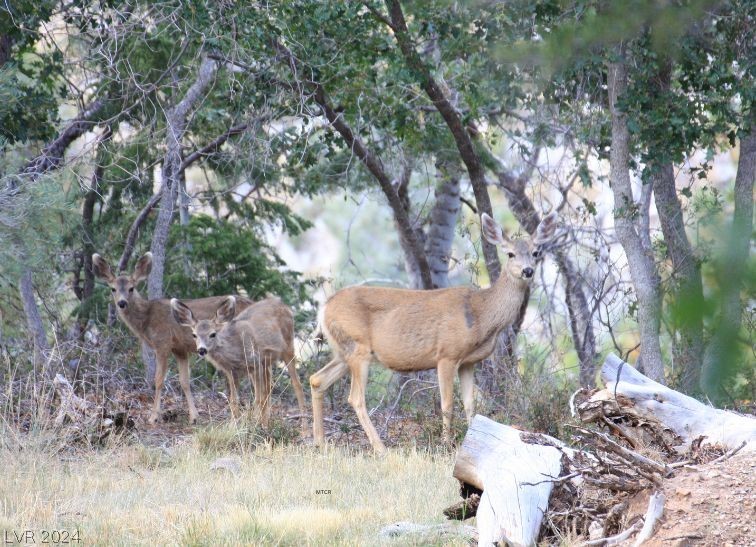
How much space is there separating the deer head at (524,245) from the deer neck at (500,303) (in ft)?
0.36

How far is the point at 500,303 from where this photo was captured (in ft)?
36.2

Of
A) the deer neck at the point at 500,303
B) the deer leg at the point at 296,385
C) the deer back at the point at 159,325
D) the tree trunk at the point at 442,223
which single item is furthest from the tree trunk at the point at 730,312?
the tree trunk at the point at 442,223

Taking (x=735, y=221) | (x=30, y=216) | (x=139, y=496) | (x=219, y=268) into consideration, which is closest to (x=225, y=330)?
(x=219, y=268)

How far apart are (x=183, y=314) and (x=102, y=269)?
70.7 inches

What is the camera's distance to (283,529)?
566 centimetres

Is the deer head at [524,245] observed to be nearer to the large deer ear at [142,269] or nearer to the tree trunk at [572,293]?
the tree trunk at [572,293]

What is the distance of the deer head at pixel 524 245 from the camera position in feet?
36.2

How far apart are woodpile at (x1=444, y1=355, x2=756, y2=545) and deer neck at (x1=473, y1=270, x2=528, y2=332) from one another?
15.0 ft

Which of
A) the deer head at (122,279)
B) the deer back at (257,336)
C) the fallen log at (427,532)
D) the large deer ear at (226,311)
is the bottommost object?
the fallen log at (427,532)

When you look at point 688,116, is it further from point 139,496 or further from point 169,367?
point 169,367

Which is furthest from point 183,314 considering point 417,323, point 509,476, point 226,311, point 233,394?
point 509,476

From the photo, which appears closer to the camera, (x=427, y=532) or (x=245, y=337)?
(x=427, y=532)

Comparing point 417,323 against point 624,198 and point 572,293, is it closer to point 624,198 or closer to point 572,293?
point 624,198

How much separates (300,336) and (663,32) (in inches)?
398
